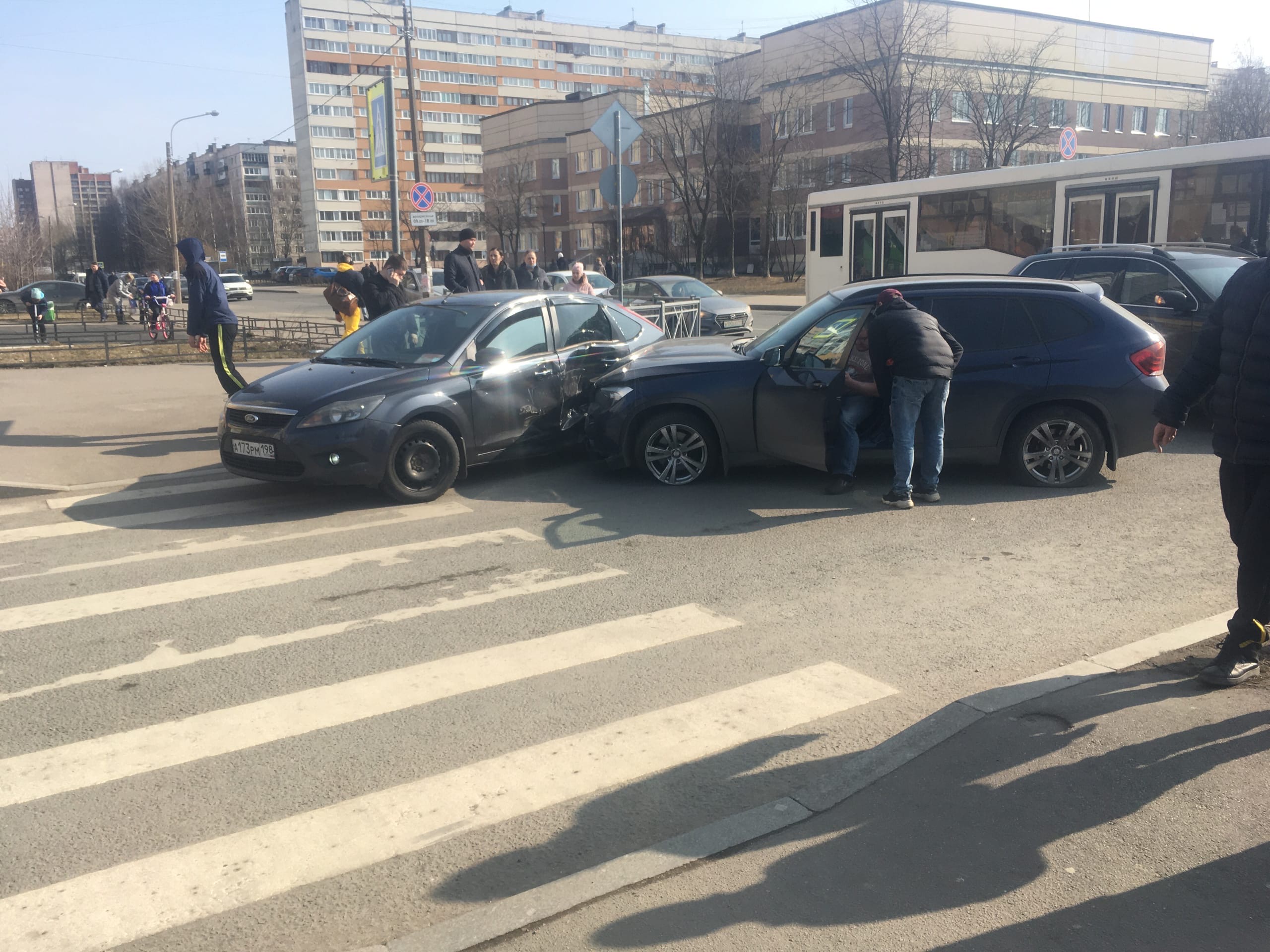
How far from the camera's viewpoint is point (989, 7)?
173ft

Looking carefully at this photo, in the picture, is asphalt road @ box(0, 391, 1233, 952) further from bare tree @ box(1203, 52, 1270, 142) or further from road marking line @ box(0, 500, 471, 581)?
A: bare tree @ box(1203, 52, 1270, 142)

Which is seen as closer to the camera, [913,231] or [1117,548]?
[1117,548]

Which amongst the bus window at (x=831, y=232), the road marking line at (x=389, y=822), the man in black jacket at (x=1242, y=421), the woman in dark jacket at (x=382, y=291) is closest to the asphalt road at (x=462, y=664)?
the road marking line at (x=389, y=822)

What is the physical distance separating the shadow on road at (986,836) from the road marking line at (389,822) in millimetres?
713

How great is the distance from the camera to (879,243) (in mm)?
21922

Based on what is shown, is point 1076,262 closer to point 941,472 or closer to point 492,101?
point 941,472

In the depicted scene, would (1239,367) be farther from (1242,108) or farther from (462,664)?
(1242,108)

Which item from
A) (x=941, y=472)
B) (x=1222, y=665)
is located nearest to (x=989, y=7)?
(x=941, y=472)

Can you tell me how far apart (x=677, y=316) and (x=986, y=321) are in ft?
27.3

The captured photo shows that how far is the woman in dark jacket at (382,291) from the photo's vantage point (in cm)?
1207

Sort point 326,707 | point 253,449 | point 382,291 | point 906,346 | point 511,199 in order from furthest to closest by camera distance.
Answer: point 511,199 → point 382,291 → point 253,449 → point 906,346 → point 326,707

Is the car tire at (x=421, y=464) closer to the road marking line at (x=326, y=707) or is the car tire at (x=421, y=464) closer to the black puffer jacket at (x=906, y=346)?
the road marking line at (x=326, y=707)

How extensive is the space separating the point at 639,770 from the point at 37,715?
2.65m

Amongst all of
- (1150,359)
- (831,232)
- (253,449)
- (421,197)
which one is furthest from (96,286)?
(1150,359)
